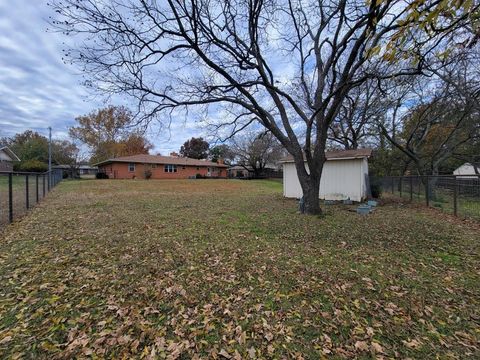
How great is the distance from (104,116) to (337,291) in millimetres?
41864

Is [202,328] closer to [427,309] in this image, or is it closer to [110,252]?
[427,309]

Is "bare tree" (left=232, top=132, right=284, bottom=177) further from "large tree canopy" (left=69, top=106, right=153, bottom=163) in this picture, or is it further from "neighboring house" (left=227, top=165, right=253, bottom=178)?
"large tree canopy" (left=69, top=106, right=153, bottom=163)

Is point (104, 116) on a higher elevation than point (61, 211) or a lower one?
higher

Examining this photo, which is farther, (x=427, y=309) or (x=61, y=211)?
(x=61, y=211)

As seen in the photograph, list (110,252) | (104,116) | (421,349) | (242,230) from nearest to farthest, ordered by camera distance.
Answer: (421,349) → (110,252) → (242,230) → (104,116)

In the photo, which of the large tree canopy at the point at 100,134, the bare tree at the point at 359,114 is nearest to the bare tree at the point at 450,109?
the bare tree at the point at 359,114

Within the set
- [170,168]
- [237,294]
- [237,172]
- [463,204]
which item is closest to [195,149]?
[237,172]

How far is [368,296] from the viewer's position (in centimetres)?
303

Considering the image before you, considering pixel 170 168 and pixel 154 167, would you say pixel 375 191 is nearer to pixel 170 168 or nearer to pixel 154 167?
pixel 154 167

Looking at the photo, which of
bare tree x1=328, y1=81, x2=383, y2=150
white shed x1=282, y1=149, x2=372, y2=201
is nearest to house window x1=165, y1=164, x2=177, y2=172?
bare tree x1=328, y1=81, x2=383, y2=150

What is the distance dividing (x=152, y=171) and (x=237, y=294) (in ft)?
107

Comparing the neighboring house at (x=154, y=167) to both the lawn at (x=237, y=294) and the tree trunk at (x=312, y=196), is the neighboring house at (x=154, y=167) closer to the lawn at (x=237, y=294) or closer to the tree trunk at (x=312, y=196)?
the lawn at (x=237, y=294)

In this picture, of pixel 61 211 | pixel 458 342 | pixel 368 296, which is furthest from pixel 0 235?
pixel 458 342

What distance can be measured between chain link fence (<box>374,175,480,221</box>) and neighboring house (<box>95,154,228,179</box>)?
27.9 metres
